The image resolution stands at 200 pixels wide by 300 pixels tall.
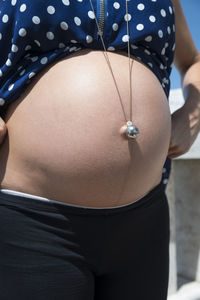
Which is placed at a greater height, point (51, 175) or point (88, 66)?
point (88, 66)

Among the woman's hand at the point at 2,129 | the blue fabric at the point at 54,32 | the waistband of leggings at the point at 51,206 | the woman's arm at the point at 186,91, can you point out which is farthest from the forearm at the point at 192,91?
the woman's hand at the point at 2,129

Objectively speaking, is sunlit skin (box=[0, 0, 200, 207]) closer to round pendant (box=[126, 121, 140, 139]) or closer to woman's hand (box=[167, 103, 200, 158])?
round pendant (box=[126, 121, 140, 139])

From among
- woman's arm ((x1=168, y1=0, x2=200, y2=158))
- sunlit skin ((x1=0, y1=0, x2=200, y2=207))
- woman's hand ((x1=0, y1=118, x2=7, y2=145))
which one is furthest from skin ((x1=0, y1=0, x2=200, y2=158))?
woman's hand ((x1=0, y1=118, x2=7, y2=145))

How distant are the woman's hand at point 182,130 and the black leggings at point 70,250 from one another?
0.19 m

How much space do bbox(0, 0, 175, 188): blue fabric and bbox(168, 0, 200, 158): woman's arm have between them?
0.67 feet

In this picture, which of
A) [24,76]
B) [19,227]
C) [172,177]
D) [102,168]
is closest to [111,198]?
[102,168]

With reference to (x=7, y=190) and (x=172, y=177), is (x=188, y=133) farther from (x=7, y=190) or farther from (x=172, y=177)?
(x=172, y=177)

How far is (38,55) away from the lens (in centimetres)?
60

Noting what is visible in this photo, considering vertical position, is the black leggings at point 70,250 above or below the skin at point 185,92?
below

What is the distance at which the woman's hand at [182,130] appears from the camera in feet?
2.53

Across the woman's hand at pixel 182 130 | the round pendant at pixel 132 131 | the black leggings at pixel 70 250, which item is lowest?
the black leggings at pixel 70 250

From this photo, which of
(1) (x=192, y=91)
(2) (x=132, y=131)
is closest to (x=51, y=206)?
(2) (x=132, y=131)

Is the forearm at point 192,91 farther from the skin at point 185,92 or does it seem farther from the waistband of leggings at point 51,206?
the waistband of leggings at point 51,206

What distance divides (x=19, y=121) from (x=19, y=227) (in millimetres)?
185
